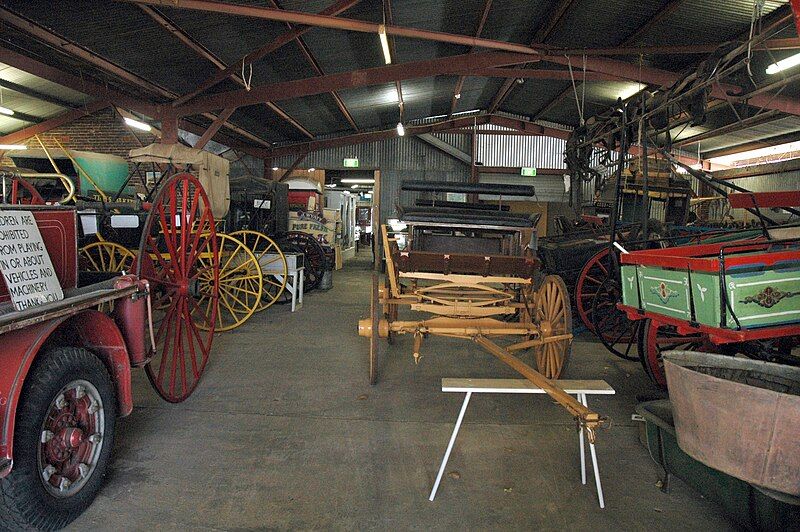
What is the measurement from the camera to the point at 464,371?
4.78 meters

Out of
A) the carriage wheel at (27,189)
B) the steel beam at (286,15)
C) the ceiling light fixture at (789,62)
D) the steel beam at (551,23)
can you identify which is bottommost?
the carriage wheel at (27,189)

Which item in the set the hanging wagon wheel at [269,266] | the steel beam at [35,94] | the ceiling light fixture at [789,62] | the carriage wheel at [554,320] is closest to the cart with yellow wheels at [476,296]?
the carriage wheel at [554,320]

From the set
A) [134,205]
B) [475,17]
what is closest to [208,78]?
[134,205]

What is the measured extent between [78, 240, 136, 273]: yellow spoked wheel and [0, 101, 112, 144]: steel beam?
7.44 m

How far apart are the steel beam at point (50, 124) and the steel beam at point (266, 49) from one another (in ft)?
13.7

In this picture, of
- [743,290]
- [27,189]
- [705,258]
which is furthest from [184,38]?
[743,290]

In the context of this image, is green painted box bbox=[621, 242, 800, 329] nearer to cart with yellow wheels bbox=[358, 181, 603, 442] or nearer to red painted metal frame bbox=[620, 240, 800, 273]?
red painted metal frame bbox=[620, 240, 800, 273]

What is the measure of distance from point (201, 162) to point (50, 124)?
27.9 feet

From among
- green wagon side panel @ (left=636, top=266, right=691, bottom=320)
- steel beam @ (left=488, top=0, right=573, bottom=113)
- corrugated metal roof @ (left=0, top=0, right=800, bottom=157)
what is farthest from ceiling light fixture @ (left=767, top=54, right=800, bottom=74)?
green wagon side panel @ (left=636, top=266, right=691, bottom=320)

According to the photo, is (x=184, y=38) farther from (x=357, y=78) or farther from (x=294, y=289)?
(x=294, y=289)

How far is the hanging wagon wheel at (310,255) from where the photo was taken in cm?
931

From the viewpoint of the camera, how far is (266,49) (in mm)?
7188

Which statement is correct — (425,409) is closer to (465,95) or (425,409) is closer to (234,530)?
(234,530)

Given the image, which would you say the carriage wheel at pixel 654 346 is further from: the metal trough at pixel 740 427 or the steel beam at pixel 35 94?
the steel beam at pixel 35 94
